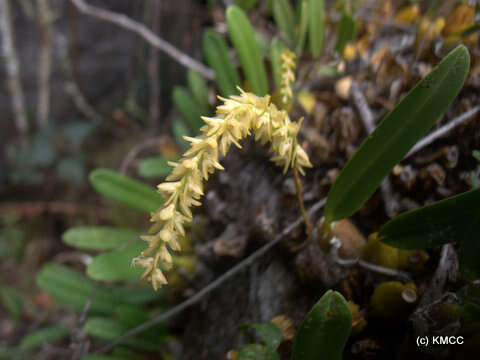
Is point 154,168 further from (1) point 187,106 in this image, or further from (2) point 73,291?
(2) point 73,291

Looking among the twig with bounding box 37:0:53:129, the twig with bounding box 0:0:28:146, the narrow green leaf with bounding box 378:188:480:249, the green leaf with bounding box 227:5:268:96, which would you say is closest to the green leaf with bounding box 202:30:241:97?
the green leaf with bounding box 227:5:268:96

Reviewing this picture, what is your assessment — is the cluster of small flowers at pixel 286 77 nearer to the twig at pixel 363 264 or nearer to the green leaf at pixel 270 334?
the twig at pixel 363 264

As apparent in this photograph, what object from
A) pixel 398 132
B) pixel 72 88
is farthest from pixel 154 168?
pixel 72 88

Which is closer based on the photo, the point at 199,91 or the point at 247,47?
the point at 247,47

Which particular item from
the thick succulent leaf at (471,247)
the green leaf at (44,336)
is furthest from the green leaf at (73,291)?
the thick succulent leaf at (471,247)

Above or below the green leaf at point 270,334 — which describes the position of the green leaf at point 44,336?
above

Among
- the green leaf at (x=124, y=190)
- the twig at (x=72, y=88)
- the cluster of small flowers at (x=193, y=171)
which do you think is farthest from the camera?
the twig at (x=72, y=88)

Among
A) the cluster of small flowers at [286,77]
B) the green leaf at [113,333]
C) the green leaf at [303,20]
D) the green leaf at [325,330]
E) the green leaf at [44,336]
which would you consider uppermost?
the green leaf at [303,20]
